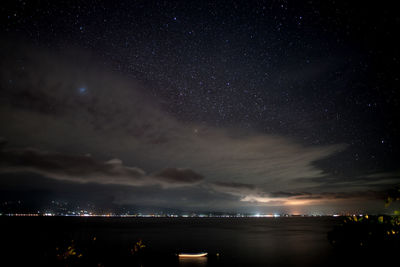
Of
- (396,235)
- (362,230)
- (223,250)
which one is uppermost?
(396,235)

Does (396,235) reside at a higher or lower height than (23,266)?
higher

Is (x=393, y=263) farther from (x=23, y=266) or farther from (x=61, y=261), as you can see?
(x=23, y=266)

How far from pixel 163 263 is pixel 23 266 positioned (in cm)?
2462

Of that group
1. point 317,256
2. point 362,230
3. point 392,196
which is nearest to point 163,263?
point 317,256

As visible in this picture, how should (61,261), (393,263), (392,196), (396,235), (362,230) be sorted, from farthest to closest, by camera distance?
(362,230) → (393,263) → (61,261) → (396,235) → (392,196)

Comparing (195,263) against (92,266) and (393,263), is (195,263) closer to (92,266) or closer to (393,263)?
(92,266)

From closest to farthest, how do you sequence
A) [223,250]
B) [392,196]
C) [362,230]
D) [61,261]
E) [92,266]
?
[392,196] < [61,261] < [92,266] < [362,230] < [223,250]

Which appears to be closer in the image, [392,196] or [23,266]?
[392,196]

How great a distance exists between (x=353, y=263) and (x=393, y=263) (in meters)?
24.6

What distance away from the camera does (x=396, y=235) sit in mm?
9359

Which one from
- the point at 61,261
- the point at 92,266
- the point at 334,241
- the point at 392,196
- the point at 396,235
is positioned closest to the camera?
the point at 392,196

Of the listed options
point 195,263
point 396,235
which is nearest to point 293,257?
point 195,263

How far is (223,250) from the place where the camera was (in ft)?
171

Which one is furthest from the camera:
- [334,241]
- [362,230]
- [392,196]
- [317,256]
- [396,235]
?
[334,241]
